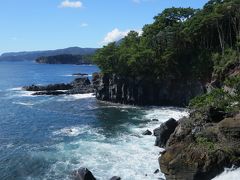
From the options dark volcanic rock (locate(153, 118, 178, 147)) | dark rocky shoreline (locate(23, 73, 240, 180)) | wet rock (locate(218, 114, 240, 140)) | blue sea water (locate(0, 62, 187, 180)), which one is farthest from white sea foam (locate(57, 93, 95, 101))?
wet rock (locate(218, 114, 240, 140))

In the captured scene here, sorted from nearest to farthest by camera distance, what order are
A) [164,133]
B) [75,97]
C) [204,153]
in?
1. [204,153]
2. [164,133]
3. [75,97]

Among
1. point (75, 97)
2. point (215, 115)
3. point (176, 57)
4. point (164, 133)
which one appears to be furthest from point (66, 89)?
point (215, 115)

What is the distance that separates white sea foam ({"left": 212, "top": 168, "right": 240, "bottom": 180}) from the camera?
39281 mm

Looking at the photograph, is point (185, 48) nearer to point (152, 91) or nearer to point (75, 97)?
point (152, 91)

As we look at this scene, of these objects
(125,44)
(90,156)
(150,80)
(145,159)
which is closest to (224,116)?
(145,159)

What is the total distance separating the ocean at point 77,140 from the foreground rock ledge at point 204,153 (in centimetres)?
556

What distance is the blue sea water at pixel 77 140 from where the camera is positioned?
51.2 meters

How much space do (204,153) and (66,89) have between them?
3753 inches

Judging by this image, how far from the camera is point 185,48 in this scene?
100 metres

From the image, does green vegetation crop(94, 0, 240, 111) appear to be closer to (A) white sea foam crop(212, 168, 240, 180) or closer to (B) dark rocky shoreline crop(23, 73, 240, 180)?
(B) dark rocky shoreline crop(23, 73, 240, 180)

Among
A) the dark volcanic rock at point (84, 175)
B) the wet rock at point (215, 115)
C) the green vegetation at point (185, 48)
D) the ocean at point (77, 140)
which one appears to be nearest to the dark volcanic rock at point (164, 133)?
the ocean at point (77, 140)

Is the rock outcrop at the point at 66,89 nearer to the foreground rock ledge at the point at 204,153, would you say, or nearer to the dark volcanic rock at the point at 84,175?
the dark volcanic rock at the point at 84,175

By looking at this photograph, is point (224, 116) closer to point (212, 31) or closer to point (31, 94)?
point (212, 31)

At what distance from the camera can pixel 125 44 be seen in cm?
11388
